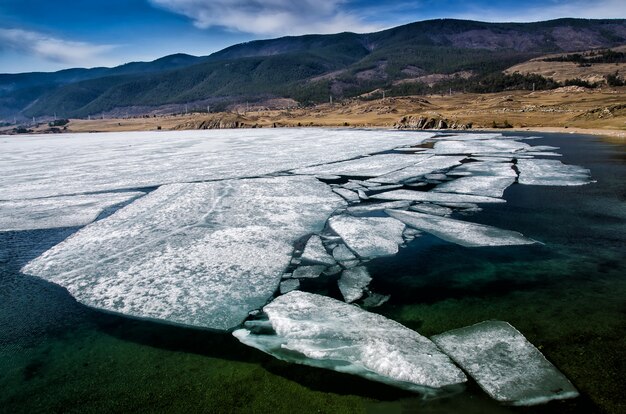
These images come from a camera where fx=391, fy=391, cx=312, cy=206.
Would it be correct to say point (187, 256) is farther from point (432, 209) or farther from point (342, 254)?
point (432, 209)

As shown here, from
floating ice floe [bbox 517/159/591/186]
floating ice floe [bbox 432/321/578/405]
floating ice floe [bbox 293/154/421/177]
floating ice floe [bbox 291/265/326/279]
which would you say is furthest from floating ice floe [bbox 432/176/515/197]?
floating ice floe [bbox 432/321/578/405]

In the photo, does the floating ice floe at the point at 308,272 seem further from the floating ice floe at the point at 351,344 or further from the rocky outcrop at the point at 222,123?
the rocky outcrop at the point at 222,123

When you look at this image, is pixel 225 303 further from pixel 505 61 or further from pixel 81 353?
pixel 505 61

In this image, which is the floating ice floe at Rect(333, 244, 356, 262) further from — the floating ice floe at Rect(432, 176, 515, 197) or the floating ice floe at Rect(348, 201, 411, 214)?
the floating ice floe at Rect(432, 176, 515, 197)

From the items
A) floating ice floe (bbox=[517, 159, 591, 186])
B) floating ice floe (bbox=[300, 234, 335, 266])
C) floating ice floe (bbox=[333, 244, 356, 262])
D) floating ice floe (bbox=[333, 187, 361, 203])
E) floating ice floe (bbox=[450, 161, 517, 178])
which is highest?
floating ice floe (bbox=[333, 187, 361, 203])

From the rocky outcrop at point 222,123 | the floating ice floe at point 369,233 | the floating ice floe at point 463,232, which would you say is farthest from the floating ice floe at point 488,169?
the rocky outcrop at point 222,123
